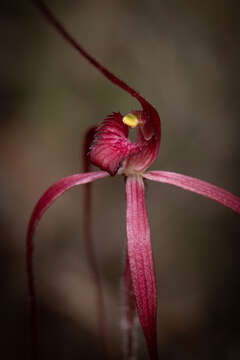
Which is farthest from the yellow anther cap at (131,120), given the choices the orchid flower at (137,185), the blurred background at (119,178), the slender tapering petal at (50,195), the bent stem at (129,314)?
the blurred background at (119,178)

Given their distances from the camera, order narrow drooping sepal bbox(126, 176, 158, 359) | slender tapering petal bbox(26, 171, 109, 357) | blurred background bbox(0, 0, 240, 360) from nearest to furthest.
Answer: narrow drooping sepal bbox(126, 176, 158, 359) < slender tapering petal bbox(26, 171, 109, 357) < blurred background bbox(0, 0, 240, 360)

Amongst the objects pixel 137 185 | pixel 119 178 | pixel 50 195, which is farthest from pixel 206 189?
pixel 119 178

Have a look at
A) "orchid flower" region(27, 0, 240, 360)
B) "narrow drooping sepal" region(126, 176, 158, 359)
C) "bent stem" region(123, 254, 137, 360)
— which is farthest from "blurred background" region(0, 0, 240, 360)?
"narrow drooping sepal" region(126, 176, 158, 359)

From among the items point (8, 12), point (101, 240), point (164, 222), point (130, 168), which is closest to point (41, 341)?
point (101, 240)

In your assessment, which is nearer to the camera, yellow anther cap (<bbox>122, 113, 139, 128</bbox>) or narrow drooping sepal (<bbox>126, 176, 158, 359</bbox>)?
narrow drooping sepal (<bbox>126, 176, 158, 359</bbox>)

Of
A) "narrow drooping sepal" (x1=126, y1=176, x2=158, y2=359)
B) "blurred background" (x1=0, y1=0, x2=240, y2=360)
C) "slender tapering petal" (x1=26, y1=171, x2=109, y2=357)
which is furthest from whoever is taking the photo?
"blurred background" (x1=0, y1=0, x2=240, y2=360)

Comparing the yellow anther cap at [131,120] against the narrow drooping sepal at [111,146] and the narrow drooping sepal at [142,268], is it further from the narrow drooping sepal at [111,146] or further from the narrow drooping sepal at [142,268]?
the narrow drooping sepal at [142,268]

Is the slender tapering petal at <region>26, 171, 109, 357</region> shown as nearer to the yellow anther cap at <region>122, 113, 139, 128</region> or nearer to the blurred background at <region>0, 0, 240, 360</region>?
the yellow anther cap at <region>122, 113, 139, 128</region>
